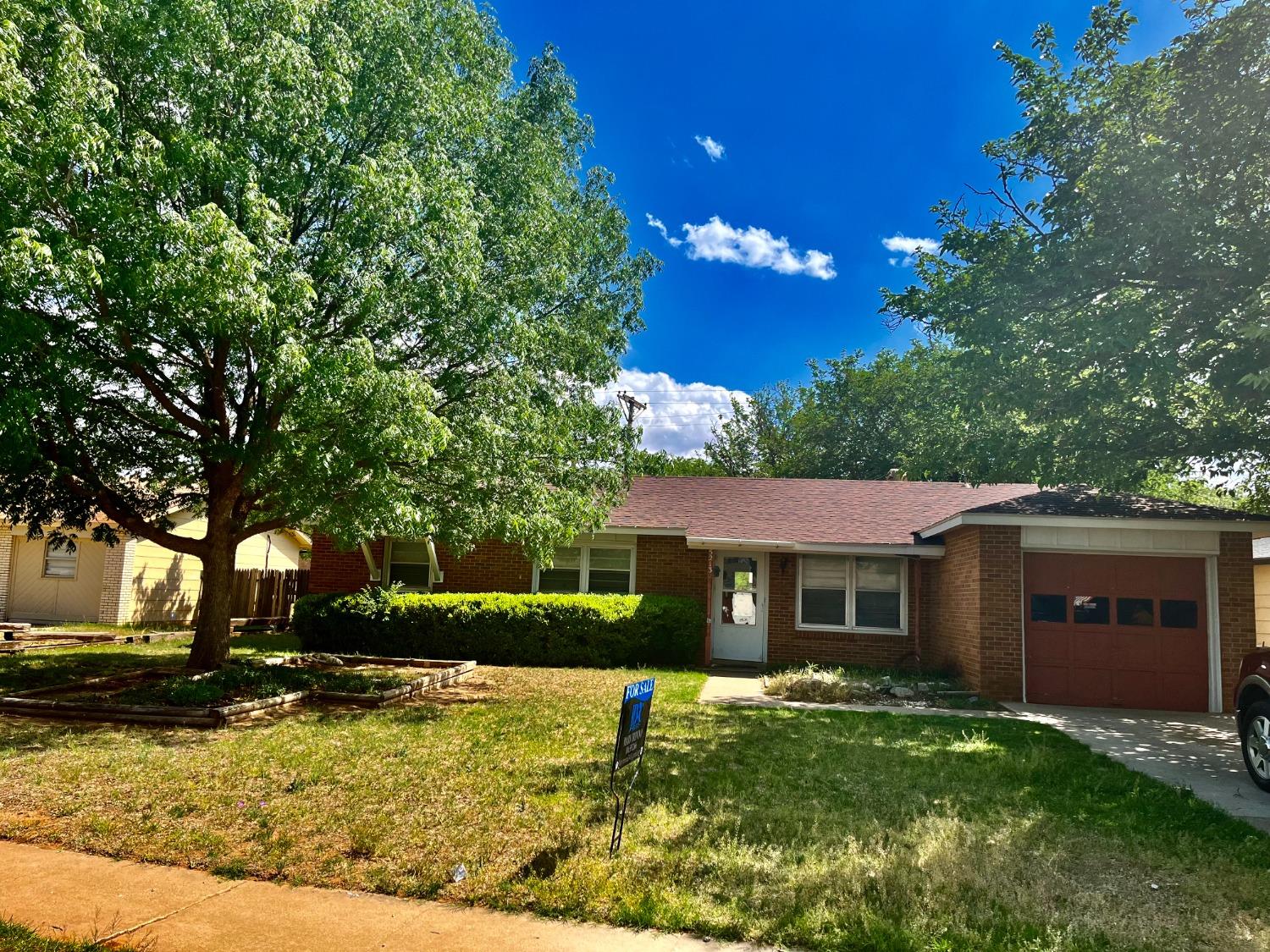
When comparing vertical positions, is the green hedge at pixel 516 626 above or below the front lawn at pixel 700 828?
above

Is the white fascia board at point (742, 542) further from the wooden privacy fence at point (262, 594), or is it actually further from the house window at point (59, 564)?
the house window at point (59, 564)

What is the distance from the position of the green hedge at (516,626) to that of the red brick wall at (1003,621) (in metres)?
5.49

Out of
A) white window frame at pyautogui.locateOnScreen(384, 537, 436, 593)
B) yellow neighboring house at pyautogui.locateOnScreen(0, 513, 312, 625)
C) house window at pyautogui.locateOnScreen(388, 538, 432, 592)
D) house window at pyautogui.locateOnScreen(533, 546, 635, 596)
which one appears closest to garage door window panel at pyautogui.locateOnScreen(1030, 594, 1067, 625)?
house window at pyautogui.locateOnScreen(533, 546, 635, 596)

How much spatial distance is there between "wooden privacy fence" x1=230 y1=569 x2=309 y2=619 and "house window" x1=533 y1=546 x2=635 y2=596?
762cm

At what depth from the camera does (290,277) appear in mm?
8562

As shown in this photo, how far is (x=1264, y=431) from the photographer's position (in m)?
10.8

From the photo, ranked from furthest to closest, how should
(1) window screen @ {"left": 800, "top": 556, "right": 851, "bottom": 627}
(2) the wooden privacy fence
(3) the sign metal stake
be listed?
(2) the wooden privacy fence < (1) window screen @ {"left": 800, "top": 556, "right": 851, "bottom": 627} < (3) the sign metal stake

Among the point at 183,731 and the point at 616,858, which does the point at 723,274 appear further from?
the point at 616,858

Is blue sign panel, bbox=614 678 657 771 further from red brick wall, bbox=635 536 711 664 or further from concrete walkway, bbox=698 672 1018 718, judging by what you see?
red brick wall, bbox=635 536 711 664

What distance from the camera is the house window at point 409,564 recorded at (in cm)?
1878

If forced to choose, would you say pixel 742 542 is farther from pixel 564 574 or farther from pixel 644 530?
pixel 564 574

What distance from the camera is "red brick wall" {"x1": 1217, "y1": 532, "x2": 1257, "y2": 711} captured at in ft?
38.9

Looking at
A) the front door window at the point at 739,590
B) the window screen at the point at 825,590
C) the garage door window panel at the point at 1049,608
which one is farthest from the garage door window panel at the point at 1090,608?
the front door window at the point at 739,590

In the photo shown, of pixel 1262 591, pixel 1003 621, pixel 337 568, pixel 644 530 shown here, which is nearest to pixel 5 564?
pixel 337 568
